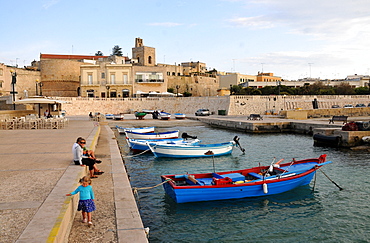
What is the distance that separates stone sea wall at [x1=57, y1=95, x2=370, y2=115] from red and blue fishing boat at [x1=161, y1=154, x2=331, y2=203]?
121 feet

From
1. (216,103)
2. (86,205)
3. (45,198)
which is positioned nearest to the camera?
(86,205)

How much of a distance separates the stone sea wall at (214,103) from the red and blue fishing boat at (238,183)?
3689 centimetres

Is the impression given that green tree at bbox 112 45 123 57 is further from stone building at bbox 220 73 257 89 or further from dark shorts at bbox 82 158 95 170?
dark shorts at bbox 82 158 95 170

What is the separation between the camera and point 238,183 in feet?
34.7

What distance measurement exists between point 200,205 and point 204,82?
73.2 meters

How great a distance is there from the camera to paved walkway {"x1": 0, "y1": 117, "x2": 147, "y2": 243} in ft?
16.8

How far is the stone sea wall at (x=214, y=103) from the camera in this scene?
49531 millimetres

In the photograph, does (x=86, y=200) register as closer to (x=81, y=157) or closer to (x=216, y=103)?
(x=81, y=157)

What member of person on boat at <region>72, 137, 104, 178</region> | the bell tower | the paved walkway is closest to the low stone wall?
the bell tower

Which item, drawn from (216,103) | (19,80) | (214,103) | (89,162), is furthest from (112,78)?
(89,162)

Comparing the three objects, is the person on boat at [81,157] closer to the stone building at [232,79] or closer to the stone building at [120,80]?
the stone building at [120,80]

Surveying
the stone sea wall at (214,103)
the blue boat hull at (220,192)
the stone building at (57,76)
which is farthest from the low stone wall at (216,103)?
the blue boat hull at (220,192)

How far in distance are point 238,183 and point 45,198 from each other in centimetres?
592

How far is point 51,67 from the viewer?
65500mm
